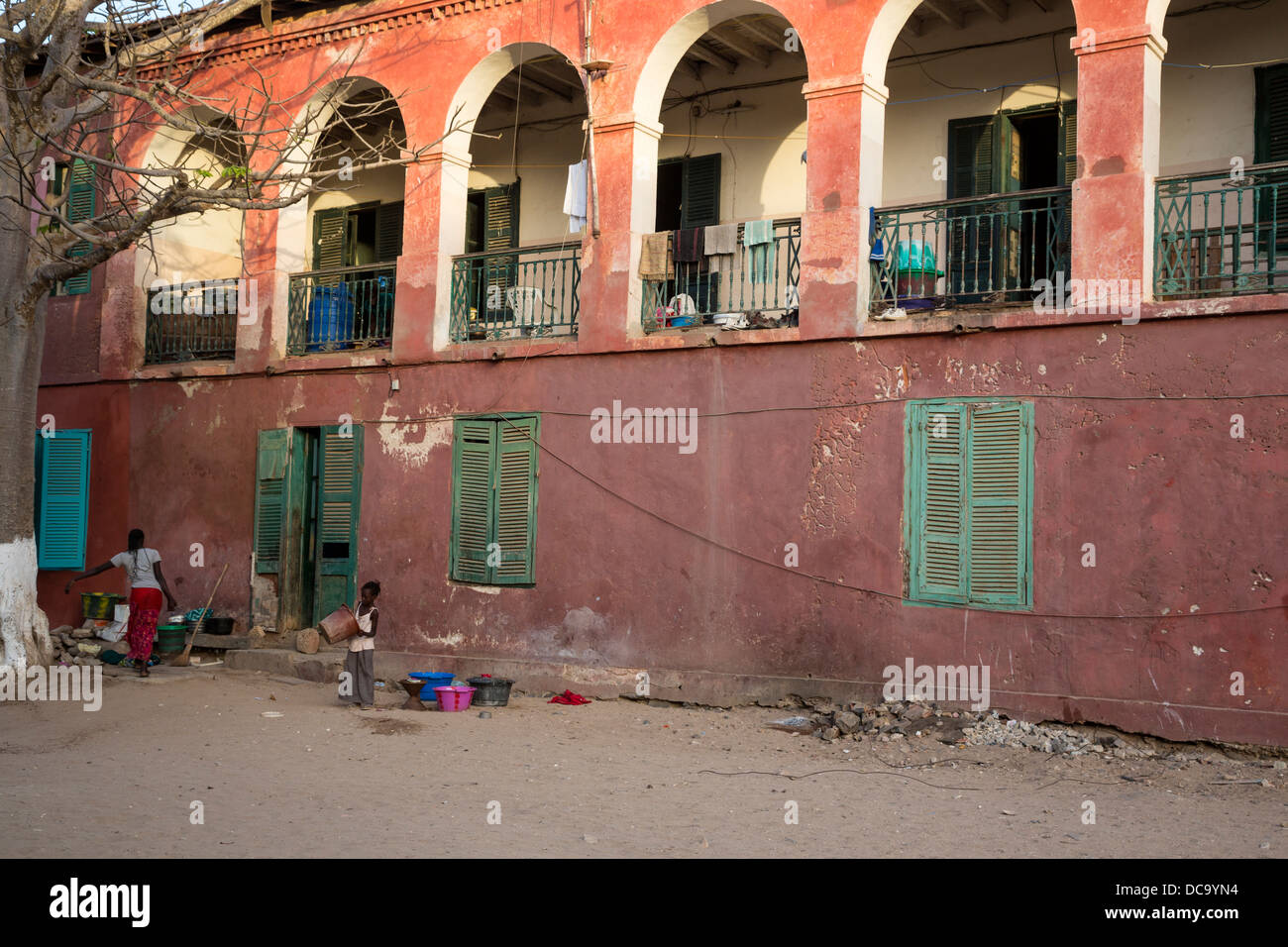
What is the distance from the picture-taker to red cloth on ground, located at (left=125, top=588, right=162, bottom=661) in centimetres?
1227

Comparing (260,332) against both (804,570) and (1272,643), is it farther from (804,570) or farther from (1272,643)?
(1272,643)

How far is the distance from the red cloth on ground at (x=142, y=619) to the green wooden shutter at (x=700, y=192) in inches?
258

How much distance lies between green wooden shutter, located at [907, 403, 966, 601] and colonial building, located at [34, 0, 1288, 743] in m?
0.03

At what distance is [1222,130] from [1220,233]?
5.20ft

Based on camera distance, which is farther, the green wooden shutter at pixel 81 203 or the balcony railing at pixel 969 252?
the green wooden shutter at pixel 81 203

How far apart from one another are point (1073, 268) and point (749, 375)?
9.24ft

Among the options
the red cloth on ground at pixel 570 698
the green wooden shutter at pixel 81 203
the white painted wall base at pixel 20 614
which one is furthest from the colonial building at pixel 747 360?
the white painted wall base at pixel 20 614

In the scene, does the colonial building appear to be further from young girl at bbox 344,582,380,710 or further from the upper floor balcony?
young girl at bbox 344,582,380,710

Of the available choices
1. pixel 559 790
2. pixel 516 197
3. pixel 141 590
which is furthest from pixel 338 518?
pixel 559 790

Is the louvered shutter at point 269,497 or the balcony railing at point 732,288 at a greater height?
the balcony railing at point 732,288

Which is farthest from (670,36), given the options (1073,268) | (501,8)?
(1073,268)

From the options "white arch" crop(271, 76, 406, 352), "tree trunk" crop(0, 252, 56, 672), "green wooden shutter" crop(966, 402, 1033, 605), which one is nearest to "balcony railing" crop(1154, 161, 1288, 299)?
"green wooden shutter" crop(966, 402, 1033, 605)

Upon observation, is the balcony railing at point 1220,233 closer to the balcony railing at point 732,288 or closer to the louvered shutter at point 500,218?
the balcony railing at point 732,288

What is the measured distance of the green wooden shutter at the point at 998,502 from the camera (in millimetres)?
9672
